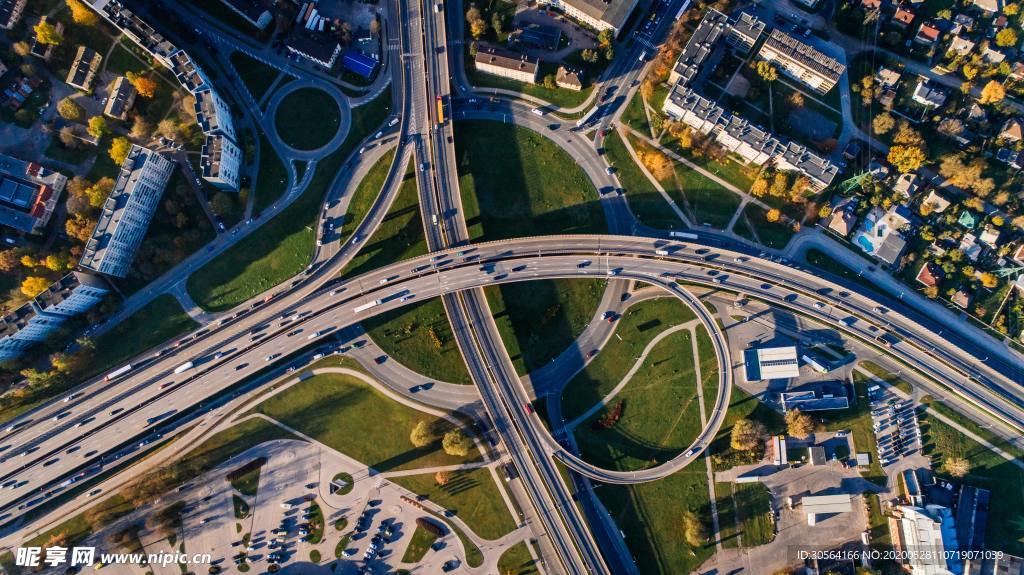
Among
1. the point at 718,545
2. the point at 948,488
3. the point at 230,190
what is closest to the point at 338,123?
the point at 230,190

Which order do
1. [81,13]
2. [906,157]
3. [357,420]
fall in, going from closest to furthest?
[81,13], [906,157], [357,420]

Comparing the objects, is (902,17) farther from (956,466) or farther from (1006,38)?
(956,466)

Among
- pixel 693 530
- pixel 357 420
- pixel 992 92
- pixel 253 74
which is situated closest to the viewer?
pixel 693 530

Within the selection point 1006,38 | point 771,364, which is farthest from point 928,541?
point 1006,38

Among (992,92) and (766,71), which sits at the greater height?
(992,92)

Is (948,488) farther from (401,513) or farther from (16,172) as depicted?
(16,172)
